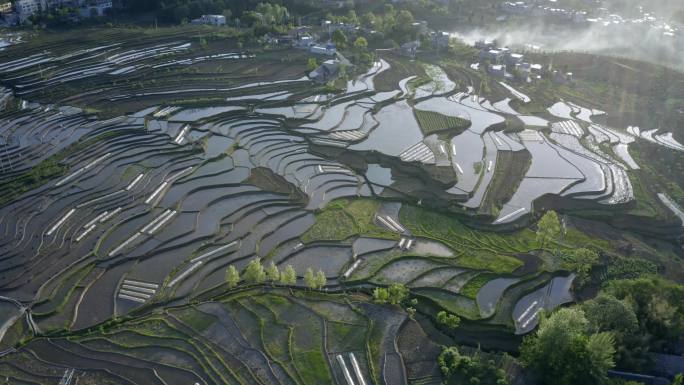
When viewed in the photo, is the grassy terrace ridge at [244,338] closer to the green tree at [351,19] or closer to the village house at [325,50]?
the village house at [325,50]

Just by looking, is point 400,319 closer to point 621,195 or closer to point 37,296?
point 37,296

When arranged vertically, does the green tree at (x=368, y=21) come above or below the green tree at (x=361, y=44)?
above

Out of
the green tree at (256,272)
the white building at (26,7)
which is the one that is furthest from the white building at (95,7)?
the green tree at (256,272)

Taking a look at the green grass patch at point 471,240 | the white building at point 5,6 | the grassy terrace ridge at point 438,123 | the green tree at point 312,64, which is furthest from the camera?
the white building at point 5,6

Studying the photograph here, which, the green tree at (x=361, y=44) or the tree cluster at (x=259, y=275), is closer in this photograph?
the tree cluster at (x=259, y=275)

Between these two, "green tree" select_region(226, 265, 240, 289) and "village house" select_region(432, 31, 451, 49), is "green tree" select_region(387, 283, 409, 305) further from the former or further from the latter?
"village house" select_region(432, 31, 451, 49)

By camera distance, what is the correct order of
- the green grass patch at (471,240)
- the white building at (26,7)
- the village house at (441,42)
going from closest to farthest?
the green grass patch at (471,240) < the village house at (441,42) < the white building at (26,7)

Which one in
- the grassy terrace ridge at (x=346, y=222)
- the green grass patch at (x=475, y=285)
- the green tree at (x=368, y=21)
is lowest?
the green grass patch at (x=475, y=285)

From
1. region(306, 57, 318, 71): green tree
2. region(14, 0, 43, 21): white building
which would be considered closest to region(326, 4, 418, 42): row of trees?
region(306, 57, 318, 71): green tree
